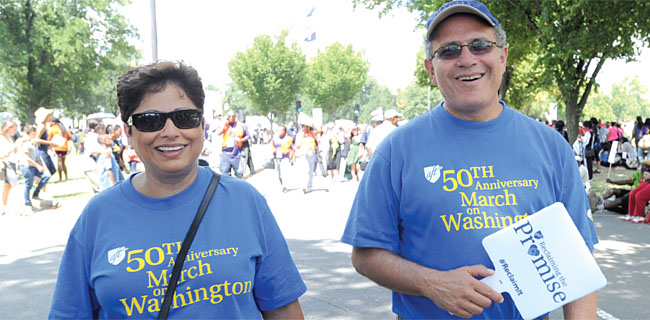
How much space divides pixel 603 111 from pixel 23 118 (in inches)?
3019

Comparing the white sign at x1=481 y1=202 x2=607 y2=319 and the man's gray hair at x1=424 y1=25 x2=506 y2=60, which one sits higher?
the man's gray hair at x1=424 y1=25 x2=506 y2=60

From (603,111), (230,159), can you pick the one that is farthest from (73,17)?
(603,111)

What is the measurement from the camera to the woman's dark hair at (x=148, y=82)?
207cm

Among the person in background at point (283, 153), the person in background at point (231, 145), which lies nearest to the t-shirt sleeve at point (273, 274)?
the person in background at point (231, 145)

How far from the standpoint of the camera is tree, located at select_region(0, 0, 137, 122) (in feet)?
130

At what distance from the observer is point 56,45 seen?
39781mm

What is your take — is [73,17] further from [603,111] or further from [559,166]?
[603,111]

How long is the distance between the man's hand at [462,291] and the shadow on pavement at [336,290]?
3.12m

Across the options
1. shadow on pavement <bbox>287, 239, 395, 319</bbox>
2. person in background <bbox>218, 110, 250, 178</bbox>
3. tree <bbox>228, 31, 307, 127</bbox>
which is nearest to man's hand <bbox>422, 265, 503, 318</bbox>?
shadow on pavement <bbox>287, 239, 395, 319</bbox>

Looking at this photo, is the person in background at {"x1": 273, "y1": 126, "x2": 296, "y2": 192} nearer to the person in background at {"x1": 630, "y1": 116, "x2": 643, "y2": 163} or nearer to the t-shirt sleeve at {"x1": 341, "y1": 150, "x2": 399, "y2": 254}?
the t-shirt sleeve at {"x1": 341, "y1": 150, "x2": 399, "y2": 254}

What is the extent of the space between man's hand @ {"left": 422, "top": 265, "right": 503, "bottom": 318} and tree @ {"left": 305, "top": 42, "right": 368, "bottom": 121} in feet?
237

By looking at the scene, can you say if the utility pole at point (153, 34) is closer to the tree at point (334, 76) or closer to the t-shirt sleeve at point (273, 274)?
the t-shirt sleeve at point (273, 274)

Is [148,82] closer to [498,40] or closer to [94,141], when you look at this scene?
[498,40]

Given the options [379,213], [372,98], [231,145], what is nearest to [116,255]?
[379,213]
